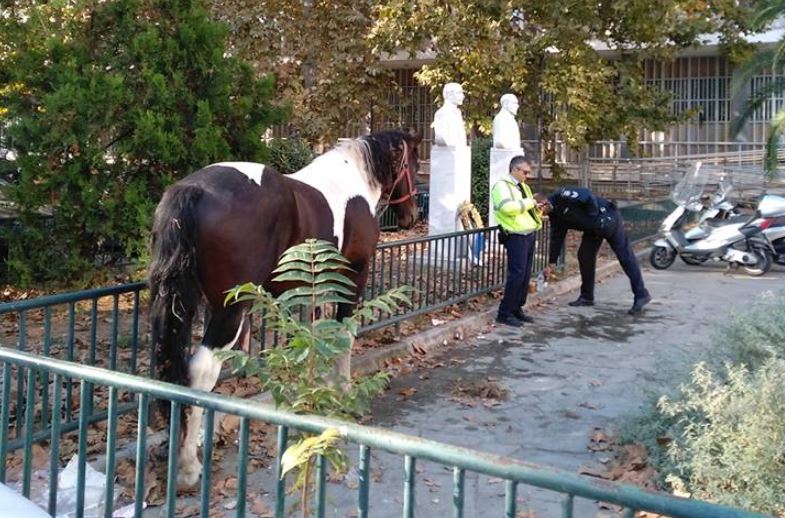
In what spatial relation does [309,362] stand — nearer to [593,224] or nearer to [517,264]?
[517,264]

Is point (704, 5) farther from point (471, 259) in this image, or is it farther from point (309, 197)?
point (309, 197)

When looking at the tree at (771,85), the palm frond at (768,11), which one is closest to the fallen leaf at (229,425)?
the tree at (771,85)

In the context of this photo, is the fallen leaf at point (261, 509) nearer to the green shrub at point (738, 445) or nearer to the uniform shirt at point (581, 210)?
the green shrub at point (738, 445)

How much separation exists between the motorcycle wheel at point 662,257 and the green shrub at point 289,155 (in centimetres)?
666

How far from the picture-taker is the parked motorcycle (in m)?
14.1

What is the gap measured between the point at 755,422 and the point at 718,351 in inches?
70.5

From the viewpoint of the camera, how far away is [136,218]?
30.5 feet

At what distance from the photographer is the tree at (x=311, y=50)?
2059 cm

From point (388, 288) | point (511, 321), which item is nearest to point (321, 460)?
point (388, 288)

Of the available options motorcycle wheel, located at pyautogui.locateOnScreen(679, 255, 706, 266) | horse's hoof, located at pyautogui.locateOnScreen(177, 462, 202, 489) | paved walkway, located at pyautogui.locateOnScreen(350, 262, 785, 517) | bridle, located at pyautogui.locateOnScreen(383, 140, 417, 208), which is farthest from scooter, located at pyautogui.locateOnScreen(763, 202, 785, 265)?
horse's hoof, located at pyautogui.locateOnScreen(177, 462, 202, 489)

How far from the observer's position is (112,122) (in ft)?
30.8

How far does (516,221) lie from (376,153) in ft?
10.5

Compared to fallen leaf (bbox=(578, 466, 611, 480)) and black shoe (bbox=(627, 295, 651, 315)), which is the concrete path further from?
black shoe (bbox=(627, 295, 651, 315))

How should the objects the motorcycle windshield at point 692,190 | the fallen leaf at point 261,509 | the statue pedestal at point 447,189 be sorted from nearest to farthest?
the fallen leaf at point 261,509 < the statue pedestal at point 447,189 < the motorcycle windshield at point 692,190
